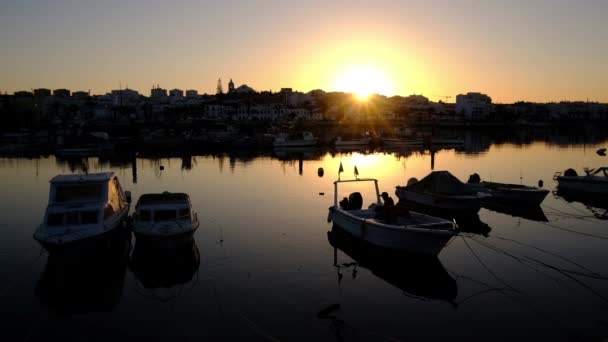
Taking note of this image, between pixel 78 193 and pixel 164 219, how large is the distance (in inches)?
151

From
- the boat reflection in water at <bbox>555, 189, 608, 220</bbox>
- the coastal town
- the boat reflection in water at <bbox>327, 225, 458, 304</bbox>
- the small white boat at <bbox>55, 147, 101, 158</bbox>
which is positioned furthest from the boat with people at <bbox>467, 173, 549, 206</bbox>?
the small white boat at <bbox>55, 147, 101, 158</bbox>

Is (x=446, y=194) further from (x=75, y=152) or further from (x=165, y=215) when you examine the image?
(x=75, y=152)

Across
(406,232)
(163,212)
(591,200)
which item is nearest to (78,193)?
(163,212)

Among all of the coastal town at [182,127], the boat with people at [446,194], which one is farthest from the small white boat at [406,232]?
the coastal town at [182,127]

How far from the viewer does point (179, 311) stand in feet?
44.8

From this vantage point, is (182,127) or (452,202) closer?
(452,202)

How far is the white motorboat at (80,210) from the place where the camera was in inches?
642

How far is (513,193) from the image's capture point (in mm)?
29094

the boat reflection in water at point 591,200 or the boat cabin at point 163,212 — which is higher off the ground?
the boat cabin at point 163,212

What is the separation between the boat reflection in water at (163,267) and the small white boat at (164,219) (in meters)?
0.55

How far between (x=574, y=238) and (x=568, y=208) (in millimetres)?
8444

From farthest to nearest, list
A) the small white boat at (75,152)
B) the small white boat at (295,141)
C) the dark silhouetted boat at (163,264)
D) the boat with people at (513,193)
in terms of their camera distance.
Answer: the small white boat at (295,141), the small white boat at (75,152), the boat with people at (513,193), the dark silhouetted boat at (163,264)

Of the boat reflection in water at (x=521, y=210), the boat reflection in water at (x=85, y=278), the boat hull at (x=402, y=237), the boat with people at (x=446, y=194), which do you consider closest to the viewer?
the boat reflection in water at (x=85, y=278)

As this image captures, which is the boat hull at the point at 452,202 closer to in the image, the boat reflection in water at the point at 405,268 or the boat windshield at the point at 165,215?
the boat reflection in water at the point at 405,268
